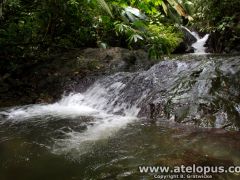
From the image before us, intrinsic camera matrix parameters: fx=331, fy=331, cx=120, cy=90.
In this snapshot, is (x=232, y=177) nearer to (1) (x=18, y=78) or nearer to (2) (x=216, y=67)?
(2) (x=216, y=67)

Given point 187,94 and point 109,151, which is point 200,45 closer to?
point 187,94

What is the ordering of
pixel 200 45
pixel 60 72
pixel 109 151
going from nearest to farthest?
pixel 109 151 → pixel 60 72 → pixel 200 45

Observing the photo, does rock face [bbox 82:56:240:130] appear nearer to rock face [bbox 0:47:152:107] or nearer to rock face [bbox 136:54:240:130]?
rock face [bbox 136:54:240:130]

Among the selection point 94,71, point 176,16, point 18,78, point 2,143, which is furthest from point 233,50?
point 176,16

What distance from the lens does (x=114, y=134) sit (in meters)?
4.94

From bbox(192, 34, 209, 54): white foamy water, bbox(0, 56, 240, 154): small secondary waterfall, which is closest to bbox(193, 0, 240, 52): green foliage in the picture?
bbox(192, 34, 209, 54): white foamy water

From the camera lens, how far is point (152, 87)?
7016 millimetres

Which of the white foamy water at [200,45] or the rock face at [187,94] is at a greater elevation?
the white foamy water at [200,45]

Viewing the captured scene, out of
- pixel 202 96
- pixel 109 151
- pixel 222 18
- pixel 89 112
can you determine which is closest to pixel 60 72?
pixel 89 112

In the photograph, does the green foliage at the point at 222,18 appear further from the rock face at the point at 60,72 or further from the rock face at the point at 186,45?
the rock face at the point at 60,72

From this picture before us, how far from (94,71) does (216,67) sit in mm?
3684

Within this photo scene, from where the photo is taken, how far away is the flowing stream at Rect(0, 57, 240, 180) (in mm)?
3676

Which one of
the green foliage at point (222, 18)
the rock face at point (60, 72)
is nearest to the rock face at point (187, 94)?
the rock face at point (60, 72)

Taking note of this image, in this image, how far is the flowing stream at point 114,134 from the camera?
3676 mm
